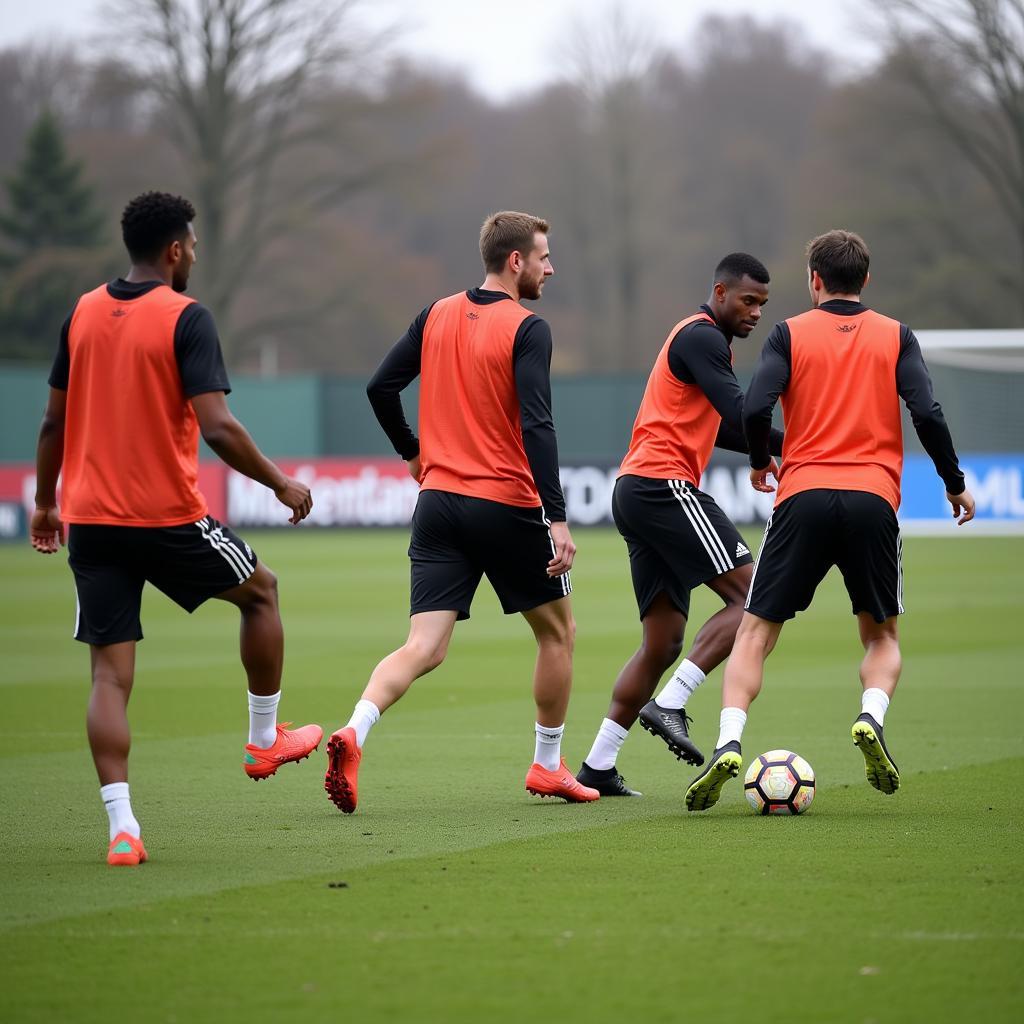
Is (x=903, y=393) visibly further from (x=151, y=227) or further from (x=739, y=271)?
(x=151, y=227)

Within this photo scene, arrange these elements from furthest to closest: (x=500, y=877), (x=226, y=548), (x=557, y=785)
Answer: (x=557, y=785) → (x=226, y=548) → (x=500, y=877)

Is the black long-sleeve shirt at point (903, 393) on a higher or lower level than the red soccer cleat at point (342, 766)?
higher

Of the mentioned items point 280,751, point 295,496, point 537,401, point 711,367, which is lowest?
point 280,751

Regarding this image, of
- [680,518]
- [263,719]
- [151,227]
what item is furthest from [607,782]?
[151,227]

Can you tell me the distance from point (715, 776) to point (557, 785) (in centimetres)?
91

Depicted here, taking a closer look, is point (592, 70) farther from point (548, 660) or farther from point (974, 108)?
point (548, 660)

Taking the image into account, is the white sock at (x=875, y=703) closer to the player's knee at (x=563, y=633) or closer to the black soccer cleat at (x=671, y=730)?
the black soccer cleat at (x=671, y=730)

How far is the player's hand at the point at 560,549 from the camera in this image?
6.90m

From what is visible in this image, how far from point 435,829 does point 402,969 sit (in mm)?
2117

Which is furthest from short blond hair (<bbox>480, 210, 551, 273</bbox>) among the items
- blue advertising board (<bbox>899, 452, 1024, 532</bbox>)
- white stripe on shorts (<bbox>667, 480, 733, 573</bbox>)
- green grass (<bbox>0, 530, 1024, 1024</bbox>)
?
blue advertising board (<bbox>899, 452, 1024, 532</bbox>)

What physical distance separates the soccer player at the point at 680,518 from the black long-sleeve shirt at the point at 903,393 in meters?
0.35

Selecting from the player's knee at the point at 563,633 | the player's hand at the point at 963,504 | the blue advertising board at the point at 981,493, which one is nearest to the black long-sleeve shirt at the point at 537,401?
the player's knee at the point at 563,633

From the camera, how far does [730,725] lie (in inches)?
270

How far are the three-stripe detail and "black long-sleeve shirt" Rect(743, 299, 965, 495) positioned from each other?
2.02 meters
